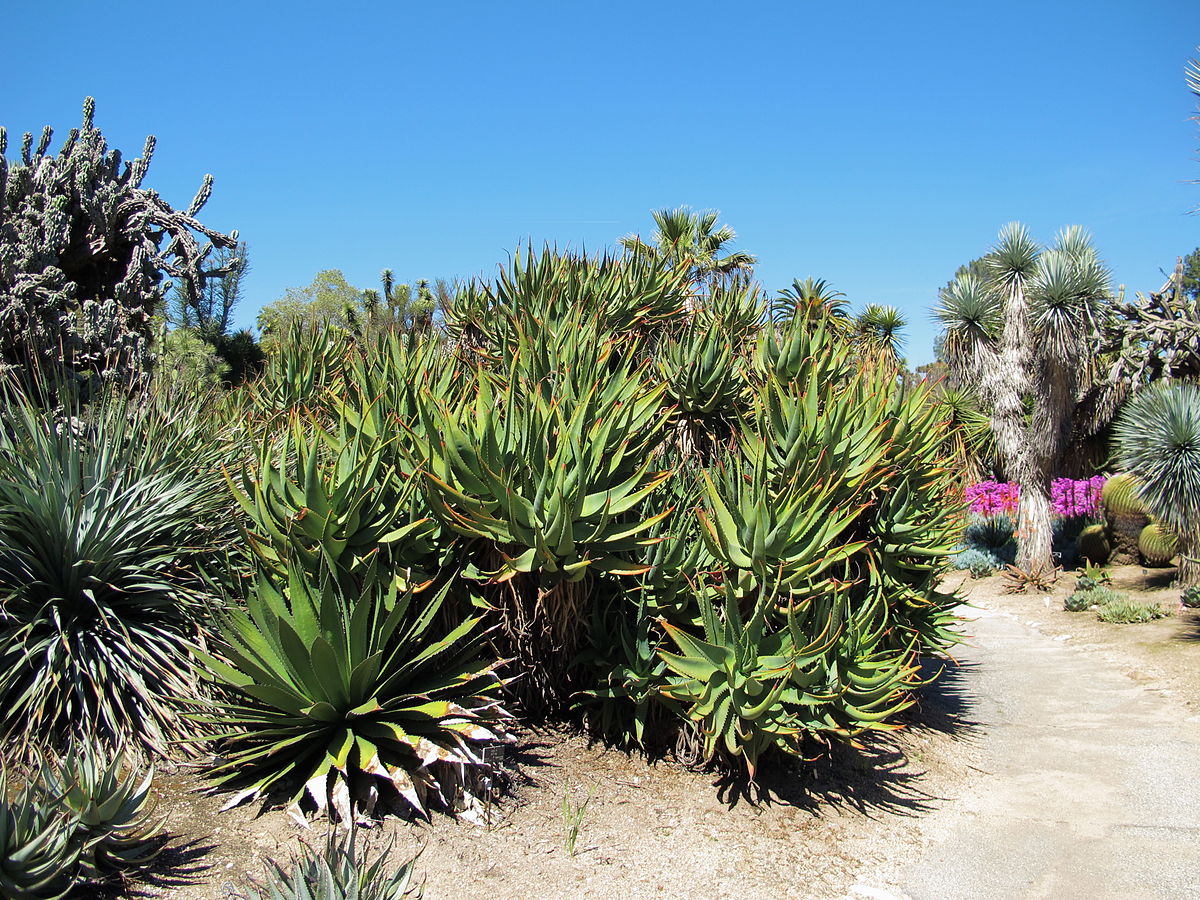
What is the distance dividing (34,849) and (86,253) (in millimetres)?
5980

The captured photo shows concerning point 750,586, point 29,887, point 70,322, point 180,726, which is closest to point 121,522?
point 180,726

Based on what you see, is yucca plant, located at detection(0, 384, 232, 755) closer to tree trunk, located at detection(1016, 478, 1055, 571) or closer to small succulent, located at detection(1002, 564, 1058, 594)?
small succulent, located at detection(1002, 564, 1058, 594)

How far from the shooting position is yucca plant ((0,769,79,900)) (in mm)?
2945

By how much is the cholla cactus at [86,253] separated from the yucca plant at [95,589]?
1593 millimetres

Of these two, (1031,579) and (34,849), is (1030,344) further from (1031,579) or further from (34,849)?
(34,849)

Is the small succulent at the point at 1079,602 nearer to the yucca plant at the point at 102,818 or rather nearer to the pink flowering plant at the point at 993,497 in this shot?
the pink flowering plant at the point at 993,497

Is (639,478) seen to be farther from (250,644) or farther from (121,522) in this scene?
(121,522)

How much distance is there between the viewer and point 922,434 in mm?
6797

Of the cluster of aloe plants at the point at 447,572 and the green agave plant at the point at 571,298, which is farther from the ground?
the green agave plant at the point at 571,298

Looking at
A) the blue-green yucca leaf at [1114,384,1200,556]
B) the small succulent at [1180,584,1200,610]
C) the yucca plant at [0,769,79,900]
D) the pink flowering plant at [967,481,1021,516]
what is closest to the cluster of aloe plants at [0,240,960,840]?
the yucca plant at [0,769,79,900]

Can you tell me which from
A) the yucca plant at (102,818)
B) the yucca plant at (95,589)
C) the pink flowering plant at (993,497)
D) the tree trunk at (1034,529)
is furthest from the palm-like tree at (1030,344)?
the yucca plant at (102,818)

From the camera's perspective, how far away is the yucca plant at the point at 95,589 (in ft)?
14.5

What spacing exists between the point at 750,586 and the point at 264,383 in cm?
473

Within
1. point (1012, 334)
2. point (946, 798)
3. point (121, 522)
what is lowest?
point (946, 798)
